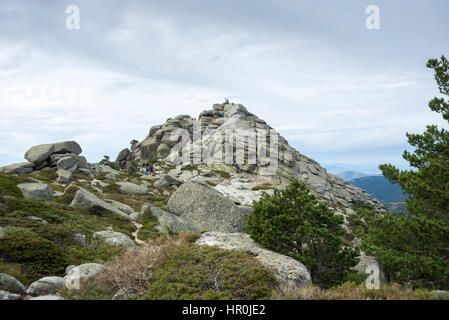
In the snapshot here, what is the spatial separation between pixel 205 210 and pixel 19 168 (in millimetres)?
31949

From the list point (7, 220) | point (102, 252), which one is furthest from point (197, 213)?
point (7, 220)

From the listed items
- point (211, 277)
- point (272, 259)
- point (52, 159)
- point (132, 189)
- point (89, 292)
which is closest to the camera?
point (89, 292)

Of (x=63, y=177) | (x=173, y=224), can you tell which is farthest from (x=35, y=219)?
(x=63, y=177)

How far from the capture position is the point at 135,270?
7898 millimetres

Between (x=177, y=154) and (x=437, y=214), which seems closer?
(x=437, y=214)

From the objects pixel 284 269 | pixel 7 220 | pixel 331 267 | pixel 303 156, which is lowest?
pixel 331 267

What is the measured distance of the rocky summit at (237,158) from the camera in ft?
182

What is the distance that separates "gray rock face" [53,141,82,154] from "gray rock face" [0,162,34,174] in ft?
15.2

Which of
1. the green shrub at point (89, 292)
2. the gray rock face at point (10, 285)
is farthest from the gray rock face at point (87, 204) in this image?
the green shrub at point (89, 292)

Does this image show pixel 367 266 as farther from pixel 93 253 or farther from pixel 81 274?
pixel 81 274

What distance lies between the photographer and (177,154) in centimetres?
7462
